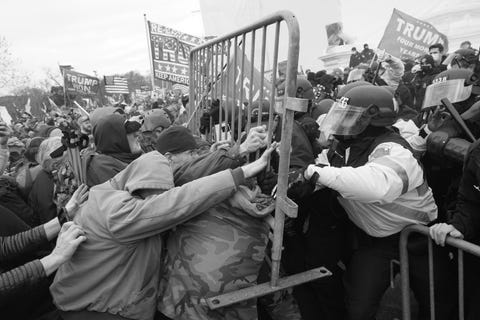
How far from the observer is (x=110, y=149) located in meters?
3.07

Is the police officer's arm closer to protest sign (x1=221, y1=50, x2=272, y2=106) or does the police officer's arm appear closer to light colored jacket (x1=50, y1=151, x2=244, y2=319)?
light colored jacket (x1=50, y1=151, x2=244, y2=319)

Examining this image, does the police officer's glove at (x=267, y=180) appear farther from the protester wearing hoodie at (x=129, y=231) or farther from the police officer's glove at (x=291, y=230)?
the police officer's glove at (x=291, y=230)

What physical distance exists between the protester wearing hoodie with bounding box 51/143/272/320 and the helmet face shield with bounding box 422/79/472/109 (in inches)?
67.6

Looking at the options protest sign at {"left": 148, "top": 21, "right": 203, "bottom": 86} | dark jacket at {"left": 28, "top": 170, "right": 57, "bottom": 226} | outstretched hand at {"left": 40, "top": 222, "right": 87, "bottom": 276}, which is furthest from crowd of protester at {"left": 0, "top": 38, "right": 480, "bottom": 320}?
protest sign at {"left": 148, "top": 21, "right": 203, "bottom": 86}

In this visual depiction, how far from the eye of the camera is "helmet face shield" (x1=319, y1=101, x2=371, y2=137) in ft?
8.11

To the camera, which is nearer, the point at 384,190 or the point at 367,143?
the point at 384,190

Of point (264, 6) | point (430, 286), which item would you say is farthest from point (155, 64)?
point (430, 286)

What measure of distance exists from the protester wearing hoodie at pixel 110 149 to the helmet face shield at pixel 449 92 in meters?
2.50

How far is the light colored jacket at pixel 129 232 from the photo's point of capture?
190 cm


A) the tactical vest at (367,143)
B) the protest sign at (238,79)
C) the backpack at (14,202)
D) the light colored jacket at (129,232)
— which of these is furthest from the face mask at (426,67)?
Result: the backpack at (14,202)

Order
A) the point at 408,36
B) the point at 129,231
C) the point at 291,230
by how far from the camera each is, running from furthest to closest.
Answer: the point at 408,36 → the point at 291,230 → the point at 129,231

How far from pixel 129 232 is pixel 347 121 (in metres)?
1.59

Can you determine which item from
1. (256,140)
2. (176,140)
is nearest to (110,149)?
(176,140)

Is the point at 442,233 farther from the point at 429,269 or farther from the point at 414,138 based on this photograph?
the point at 414,138
